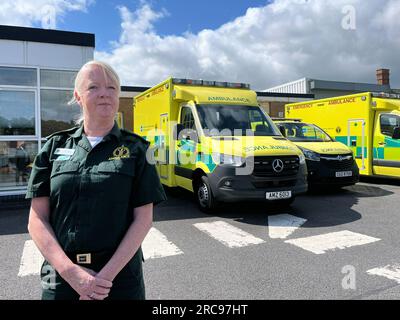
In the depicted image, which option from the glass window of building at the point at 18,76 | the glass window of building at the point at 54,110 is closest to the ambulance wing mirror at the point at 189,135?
the glass window of building at the point at 54,110

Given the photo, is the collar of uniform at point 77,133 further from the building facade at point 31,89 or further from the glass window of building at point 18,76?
the glass window of building at point 18,76

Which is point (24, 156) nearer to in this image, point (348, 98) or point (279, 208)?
point (279, 208)

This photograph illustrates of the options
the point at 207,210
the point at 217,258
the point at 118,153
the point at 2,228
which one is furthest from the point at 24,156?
the point at 118,153

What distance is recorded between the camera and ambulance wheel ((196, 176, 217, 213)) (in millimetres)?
7152

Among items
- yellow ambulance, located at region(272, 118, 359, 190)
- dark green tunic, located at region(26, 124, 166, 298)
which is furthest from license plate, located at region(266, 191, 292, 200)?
dark green tunic, located at region(26, 124, 166, 298)

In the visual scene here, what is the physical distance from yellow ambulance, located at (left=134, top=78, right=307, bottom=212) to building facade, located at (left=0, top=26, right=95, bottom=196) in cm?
270

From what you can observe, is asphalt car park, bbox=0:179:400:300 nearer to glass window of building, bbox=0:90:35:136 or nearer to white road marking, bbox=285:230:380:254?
white road marking, bbox=285:230:380:254

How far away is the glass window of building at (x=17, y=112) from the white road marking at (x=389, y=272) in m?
9.15

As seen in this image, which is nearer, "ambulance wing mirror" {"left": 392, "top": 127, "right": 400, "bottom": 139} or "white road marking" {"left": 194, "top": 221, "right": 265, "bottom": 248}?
"white road marking" {"left": 194, "top": 221, "right": 265, "bottom": 248}

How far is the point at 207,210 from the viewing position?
7434 mm

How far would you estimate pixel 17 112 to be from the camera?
980 cm

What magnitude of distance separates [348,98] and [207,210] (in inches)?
309

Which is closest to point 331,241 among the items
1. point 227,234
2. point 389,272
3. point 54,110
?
point 389,272
